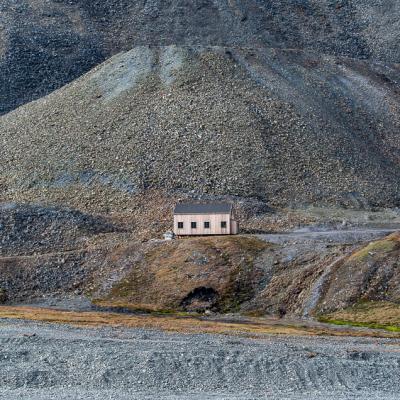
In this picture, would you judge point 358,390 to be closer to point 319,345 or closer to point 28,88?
point 319,345

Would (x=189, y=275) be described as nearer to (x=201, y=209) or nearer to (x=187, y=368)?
(x=201, y=209)

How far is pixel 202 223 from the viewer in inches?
3036

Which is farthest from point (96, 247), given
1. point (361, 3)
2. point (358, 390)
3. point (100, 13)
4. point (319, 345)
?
Result: point (361, 3)

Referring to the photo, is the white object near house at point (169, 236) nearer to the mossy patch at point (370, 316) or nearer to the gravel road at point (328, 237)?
the gravel road at point (328, 237)

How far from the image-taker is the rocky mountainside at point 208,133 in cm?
9094

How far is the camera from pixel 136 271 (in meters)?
68.4

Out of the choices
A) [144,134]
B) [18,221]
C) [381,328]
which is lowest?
[381,328]

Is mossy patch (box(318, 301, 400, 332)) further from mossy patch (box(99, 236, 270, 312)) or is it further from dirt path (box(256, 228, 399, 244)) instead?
dirt path (box(256, 228, 399, 244))

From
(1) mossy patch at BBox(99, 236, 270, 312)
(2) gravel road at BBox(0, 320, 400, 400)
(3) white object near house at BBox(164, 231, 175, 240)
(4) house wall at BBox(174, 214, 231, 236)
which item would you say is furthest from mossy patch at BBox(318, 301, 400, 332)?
(3) white object near house at BBox(164, 231, 175, 240)

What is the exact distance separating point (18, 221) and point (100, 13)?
59704 mm

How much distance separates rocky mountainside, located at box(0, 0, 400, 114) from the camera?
395ft

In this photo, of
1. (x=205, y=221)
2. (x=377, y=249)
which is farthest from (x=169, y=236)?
(x=377, y=249)

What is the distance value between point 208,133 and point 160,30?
35.2 meters

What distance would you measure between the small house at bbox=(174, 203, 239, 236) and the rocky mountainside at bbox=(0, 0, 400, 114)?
43575 mm
